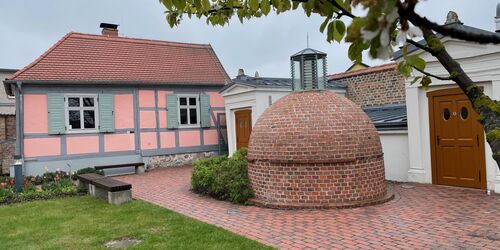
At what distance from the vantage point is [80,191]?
10.2 m

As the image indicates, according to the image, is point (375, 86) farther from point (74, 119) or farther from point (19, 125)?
point (19, 125)

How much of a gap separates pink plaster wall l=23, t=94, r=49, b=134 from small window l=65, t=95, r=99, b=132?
2.38ft

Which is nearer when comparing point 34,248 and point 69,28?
point 34,248

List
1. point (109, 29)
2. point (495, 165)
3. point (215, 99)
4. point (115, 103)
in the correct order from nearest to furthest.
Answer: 1. point (495, 165)
2. point (115, 103)
3. point (215, 99)
4. point (109, 29)

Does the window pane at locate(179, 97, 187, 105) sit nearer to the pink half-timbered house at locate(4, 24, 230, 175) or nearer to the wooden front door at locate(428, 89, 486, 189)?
the pink half-timbered house at locate(4, 24, 230, 175)

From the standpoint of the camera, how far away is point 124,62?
52.0 ft

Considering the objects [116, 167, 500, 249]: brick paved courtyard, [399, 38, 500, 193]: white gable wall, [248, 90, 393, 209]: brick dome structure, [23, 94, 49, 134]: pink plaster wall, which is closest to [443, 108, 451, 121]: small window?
[399, 38, 500, 193]: white gable wall

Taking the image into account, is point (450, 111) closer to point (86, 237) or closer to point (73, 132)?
point (86, 237)

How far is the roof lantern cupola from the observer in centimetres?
895

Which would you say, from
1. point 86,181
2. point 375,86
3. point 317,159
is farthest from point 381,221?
point 375,86

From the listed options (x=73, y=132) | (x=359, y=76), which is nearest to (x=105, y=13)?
(x=73, y=132)

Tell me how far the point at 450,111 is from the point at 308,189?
4030 millimetres

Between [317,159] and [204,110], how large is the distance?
987 cm

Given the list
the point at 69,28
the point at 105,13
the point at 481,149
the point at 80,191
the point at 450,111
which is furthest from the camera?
the point at 105,13
